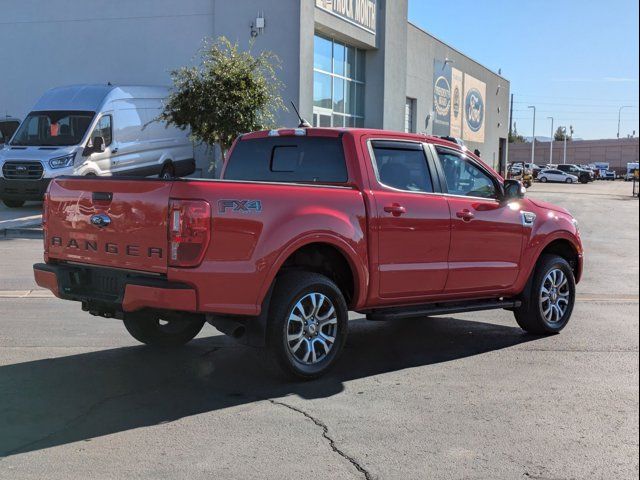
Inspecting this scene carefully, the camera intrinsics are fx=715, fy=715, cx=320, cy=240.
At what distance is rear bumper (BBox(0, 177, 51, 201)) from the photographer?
17.3 meters

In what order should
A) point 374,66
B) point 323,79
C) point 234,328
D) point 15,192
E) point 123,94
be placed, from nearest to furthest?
point 234,328 < point 15,192 < point 123,94 < point 323,79 < point 374,66

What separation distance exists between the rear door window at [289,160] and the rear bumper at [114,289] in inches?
70.4

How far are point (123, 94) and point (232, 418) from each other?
52.6ft

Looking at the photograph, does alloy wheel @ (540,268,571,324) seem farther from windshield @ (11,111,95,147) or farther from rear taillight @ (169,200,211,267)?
windshield @ (11,111,95,147)

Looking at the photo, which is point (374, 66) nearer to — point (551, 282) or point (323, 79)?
point (323, 79)

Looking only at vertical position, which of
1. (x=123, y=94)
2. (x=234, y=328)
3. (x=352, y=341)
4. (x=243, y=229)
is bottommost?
(x=352, y=341)

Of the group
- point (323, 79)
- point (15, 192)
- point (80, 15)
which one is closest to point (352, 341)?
point (15, 192)

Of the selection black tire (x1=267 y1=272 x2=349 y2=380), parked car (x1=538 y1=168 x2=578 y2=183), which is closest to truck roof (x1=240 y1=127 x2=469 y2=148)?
black tire (x1=267 y1=272 x2=349 y2=380)

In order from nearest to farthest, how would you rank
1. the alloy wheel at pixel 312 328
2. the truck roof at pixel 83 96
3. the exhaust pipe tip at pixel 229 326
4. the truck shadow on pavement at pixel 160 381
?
the truck shadow on pavement at pixel 160 381
the exhaust pipe tip at pixel 229 326
the alloy wheel at pixel 312 328
the truck roof at pixel 83 96

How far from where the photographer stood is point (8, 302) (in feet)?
28.2

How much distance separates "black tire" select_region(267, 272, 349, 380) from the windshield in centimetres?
1375

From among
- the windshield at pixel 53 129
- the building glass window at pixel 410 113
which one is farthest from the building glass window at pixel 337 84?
the windshield at pixel 53 129

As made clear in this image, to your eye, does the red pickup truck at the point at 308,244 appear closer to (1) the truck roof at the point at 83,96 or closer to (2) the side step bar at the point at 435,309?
(2) the side step bar at the point at 435,309

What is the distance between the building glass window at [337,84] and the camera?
25172 mm
